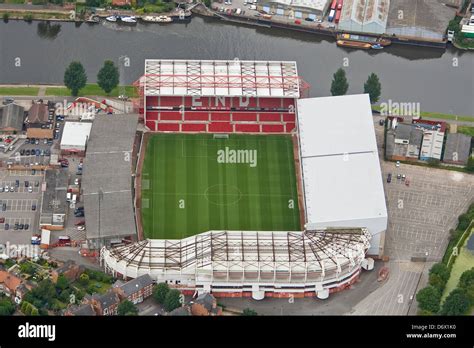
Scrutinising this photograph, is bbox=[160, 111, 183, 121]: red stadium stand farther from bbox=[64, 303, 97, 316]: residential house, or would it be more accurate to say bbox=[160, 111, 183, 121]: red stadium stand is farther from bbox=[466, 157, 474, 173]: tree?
bbox=[64, 303, 97, 316]: residential house

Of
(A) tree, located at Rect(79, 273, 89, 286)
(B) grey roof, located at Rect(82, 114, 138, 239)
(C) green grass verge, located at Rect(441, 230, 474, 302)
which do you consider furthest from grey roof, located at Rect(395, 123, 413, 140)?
(A) tree, located at Rect(79, 273, 89, 286)

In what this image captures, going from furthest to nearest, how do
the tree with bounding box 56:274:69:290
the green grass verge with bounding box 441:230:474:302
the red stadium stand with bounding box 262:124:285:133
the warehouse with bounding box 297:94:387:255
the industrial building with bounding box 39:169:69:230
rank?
the red stadium stand with bounding box 262:124:285:133, the industrial building with bounding box 39:169:69:230, the warehouse with bounding box 297:94:387:255, the green grass verge with bounding box 441:230:474:302, the tree with bounding box 56:274:69:290

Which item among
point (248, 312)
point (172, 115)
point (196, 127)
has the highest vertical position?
point (172, 115)

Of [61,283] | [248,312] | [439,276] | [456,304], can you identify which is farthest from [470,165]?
[61,283]

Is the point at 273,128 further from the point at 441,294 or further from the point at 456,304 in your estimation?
the point at 456,304

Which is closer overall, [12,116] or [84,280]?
[84,280]

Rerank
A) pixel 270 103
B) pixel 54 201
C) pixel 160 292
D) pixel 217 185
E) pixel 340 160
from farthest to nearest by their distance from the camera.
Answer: pixel 270 103 → pixel 217 185 → pixel 340 160 → pixel 54 201 → pixel 160 292
